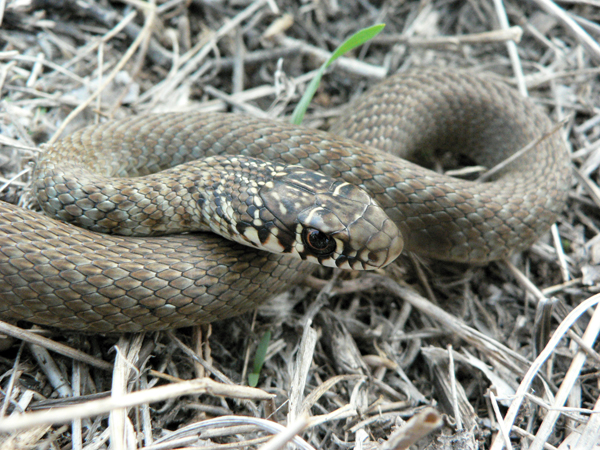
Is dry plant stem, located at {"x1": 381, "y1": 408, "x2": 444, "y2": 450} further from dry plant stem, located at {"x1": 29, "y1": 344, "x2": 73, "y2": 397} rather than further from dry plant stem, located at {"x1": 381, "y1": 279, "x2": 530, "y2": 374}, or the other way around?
dry plant stem, located at {"x1": 29, "y1": 344, "x2": 73, "y2": 397}

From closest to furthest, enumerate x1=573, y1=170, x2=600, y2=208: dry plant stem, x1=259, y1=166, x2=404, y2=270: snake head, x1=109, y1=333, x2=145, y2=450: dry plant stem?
x1=109, y1=333, x2=145, y2=450: dry plant stem, x1=259, y1=166, x2=404, y2=270: snake head, x1=573, y1=170, x2=600, y2=208: dry plant stem

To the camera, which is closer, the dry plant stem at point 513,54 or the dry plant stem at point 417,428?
the dry plant stem at point 417,428

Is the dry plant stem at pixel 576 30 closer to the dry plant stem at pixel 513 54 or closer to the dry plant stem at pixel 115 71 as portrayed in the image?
the dry plant stem at pixel 513 54

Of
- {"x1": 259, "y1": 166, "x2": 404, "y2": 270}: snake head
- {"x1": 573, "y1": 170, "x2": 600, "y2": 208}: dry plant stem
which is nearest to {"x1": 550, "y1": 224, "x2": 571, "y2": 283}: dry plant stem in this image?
{"x1": 573, "y1": 170, "x2": 600, "y2": 208}: dry plant stem

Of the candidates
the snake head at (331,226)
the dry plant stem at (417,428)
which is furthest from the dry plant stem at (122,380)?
the dry plant stem at (417,428)

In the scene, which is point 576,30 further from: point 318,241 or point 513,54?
point 318,241
